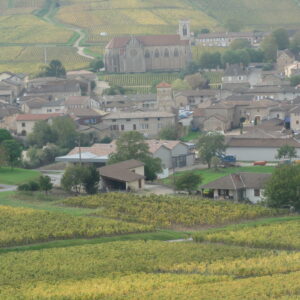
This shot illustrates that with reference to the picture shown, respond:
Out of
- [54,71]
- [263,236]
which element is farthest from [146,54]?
[263,236]

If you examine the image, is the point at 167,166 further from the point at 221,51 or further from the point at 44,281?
the point at 221,51

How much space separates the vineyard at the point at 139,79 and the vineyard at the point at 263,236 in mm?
53087

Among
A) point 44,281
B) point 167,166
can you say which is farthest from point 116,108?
point 44,281

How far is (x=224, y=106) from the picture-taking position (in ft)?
228

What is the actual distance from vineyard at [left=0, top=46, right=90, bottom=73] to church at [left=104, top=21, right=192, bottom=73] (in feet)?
14.4

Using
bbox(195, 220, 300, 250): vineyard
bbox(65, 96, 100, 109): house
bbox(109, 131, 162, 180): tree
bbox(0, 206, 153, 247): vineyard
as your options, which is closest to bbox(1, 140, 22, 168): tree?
bbox(109, 131, 162, 180): tree

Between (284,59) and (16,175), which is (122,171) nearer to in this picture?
(16,175)

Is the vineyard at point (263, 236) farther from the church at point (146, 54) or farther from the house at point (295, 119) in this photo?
the church at point (146, 54)

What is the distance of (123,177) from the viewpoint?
47.1 metres

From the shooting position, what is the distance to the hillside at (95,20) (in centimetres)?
10994

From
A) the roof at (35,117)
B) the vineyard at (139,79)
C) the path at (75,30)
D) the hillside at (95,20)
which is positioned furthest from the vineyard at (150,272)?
the path at (75,30)

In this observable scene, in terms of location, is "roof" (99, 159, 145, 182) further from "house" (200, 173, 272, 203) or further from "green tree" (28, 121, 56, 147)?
"green tree" (28, 121, 56, 147)

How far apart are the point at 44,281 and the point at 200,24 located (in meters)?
101

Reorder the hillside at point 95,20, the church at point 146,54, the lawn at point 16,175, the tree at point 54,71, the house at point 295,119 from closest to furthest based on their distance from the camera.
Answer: the lawn at point 16,175, the house at point 295,119, the tree at point 54,71, the church at point 146,54, the hillside at point 95,20
